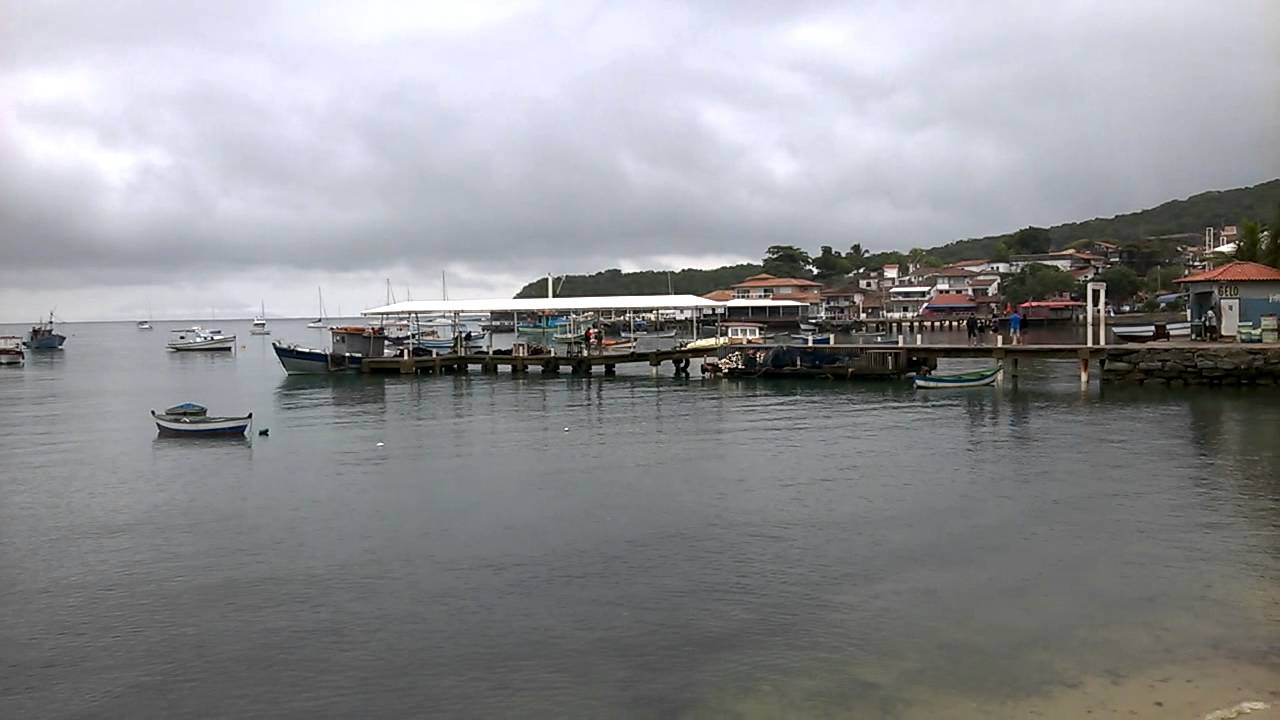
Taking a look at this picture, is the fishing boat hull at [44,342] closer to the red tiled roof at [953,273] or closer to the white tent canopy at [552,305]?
the white tent canopy at [552,305]

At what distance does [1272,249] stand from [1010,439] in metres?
38.8

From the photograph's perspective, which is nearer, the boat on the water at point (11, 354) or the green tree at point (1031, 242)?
the boat on the water at point (11, 354)

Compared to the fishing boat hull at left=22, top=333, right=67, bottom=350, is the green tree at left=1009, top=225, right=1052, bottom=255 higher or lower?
higher

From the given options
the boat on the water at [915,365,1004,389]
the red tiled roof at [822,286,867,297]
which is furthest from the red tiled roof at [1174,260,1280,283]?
the red tiled roof at [822,286,867,297]

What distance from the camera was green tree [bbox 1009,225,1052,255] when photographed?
138 meters

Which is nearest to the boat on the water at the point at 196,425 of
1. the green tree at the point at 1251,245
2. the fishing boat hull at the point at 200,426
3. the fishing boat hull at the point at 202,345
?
the fishing boat hull at the point at 200,426

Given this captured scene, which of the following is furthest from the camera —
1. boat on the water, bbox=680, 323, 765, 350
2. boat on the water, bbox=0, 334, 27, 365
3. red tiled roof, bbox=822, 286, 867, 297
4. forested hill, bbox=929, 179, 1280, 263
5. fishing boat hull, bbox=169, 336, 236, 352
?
forested hill, bbox=929, 179, 1280, 263

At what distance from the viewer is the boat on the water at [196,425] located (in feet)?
104

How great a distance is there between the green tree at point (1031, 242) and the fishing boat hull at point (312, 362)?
352ft

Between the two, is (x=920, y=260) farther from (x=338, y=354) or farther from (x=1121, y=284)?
(x=338, y=354)

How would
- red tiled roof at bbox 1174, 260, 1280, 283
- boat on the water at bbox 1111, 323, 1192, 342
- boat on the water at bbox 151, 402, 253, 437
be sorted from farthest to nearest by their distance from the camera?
boat on the water at bbox 1111, 323, 1192, 342, red tiled roof at bbox 1174, 260, 1280, 283, boat on the water at bbox 151, 402, 253, 437

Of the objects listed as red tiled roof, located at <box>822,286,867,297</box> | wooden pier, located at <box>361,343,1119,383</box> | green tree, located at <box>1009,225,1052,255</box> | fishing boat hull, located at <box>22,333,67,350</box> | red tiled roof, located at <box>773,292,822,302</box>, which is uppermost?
green tree, located at <box>1009,225,1052,255</box>

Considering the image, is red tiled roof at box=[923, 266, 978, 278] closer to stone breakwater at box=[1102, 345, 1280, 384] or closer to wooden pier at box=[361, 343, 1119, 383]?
wooden pier at box=[361, 343, 1119, 383]

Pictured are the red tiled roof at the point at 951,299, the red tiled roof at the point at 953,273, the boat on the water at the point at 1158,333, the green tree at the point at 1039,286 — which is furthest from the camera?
the red tiled roof at the point at 953,273
